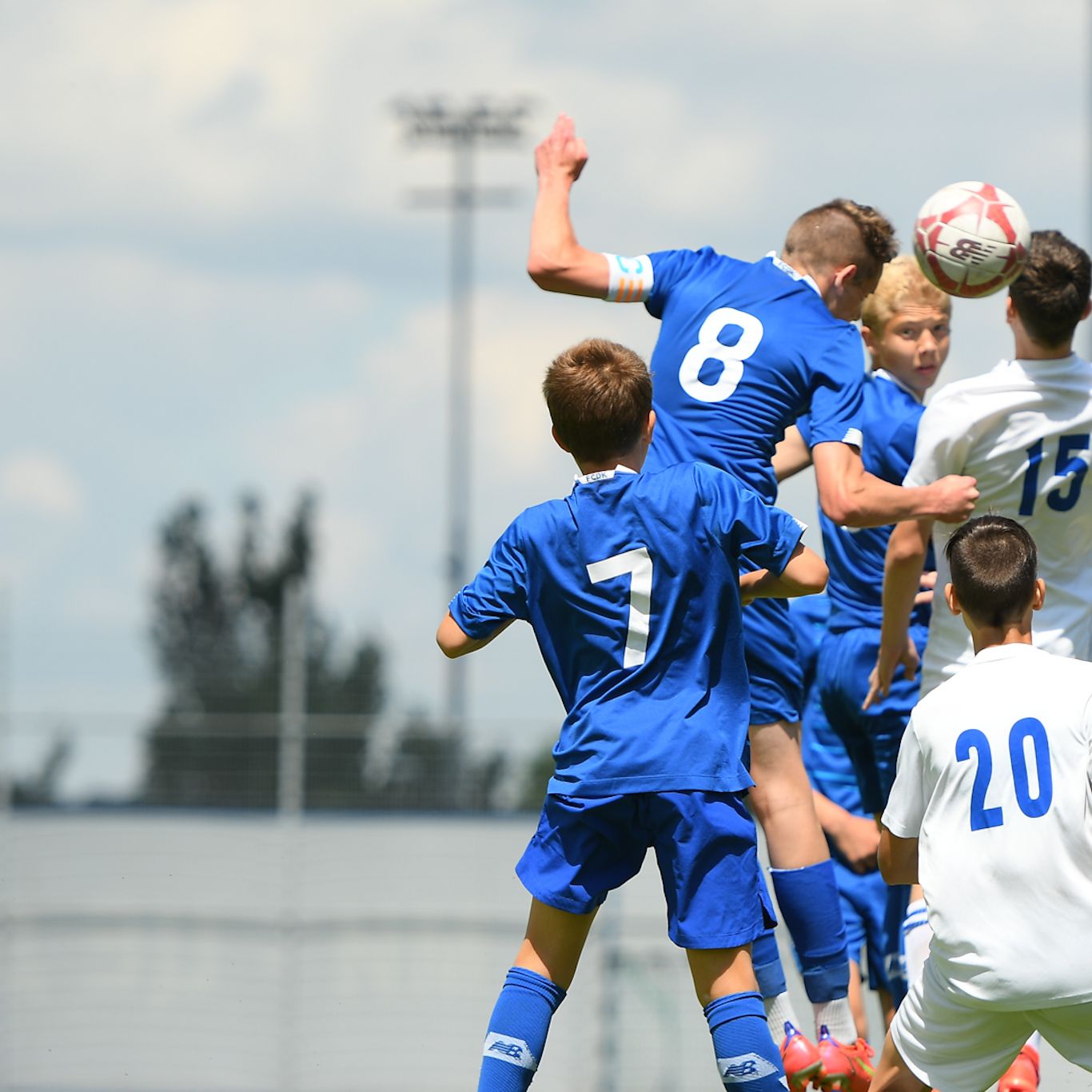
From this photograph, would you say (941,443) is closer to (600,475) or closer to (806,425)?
(806,425)

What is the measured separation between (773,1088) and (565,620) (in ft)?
4.22

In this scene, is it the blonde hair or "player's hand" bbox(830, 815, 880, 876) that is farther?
"player's hand" bbox(830, 815, 880, 876)

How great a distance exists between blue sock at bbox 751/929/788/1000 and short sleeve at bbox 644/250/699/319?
193cm

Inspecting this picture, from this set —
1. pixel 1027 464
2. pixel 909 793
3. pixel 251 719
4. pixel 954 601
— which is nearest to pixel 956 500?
pixel 1027 464

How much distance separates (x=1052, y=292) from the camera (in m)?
5.11

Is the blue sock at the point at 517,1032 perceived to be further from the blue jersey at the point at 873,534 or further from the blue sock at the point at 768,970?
the blue jersey at the point at 873,534

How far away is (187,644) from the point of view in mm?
15484

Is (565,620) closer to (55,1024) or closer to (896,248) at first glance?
(896,248)

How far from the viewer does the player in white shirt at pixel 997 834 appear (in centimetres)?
407

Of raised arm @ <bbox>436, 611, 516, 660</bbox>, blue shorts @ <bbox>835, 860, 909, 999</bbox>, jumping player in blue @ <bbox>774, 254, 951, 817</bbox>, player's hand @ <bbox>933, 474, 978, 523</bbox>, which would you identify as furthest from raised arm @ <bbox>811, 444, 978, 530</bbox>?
blue shorts @ <bbox>835, 860, 909, 999</bbox>

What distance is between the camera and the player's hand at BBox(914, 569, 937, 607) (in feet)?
19.4

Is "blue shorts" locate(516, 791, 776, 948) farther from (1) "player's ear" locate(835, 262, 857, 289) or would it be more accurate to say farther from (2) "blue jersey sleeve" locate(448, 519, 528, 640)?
(1) "player's ear" locate(835, 262, 857, 289)

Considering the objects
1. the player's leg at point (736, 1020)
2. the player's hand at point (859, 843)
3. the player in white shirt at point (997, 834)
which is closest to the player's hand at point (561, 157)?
the player in white shirt at point (997, 834)

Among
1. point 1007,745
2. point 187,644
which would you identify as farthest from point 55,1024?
point 1007,745
